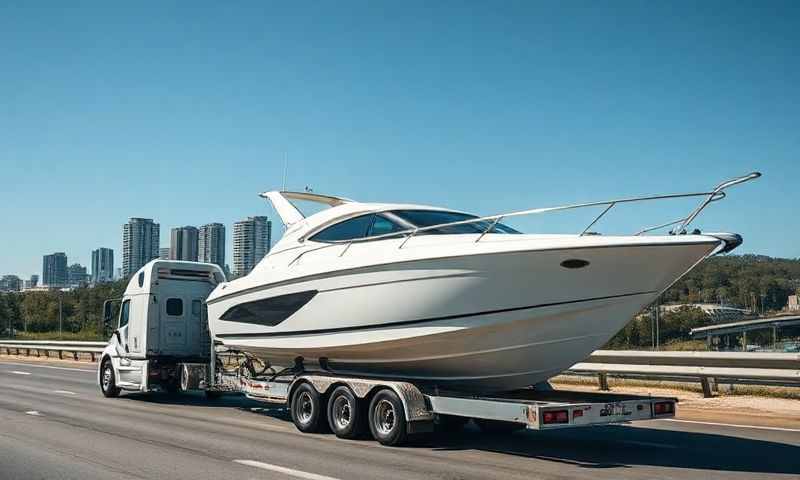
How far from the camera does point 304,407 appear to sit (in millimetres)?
11609

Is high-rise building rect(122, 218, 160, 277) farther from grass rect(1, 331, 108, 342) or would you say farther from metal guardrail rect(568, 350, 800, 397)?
metal guardrail rect(568, 350, 800, 397)

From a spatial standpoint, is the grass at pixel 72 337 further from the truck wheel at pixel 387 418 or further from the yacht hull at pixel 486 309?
the truck wheel at pixel 387 418

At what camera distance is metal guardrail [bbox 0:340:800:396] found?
44.9 ft

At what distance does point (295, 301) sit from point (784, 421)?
8.29 metres

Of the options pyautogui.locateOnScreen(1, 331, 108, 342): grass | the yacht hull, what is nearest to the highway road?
the yacht hull

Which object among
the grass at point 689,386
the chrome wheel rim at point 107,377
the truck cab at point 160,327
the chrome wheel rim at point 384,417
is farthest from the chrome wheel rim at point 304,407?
the grass at point 689,386

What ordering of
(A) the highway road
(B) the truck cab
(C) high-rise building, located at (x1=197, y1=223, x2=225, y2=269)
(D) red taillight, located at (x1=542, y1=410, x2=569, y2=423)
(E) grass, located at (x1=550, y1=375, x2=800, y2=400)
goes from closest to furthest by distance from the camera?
(A) the highway road, (D) red taillight, located at (x1=542, y1=410, x2=569, y2=423), (E) grass, located at (x1=550, y1=375, x2=800, y2=400), (B) the truck cab, (C) high-rise building, located at (x1=197, y1=223, x2=225, y2=269)

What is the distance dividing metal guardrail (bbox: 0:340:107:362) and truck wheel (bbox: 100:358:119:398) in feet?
46.8

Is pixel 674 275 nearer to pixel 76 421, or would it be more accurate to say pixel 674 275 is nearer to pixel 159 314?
pixel 76 421

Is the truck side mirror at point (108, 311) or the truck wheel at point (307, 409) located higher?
the truck side mirror at point (108, 311)

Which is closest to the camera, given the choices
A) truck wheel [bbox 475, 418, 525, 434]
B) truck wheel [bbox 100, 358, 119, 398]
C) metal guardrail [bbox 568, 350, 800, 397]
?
truck wheel [bbox 475, 418, 525, 434]

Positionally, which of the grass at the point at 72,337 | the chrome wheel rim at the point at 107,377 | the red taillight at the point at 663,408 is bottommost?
the grass at the point at 72,337

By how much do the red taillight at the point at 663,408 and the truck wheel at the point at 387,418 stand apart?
121 inches

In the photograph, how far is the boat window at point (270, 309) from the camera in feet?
37.9
